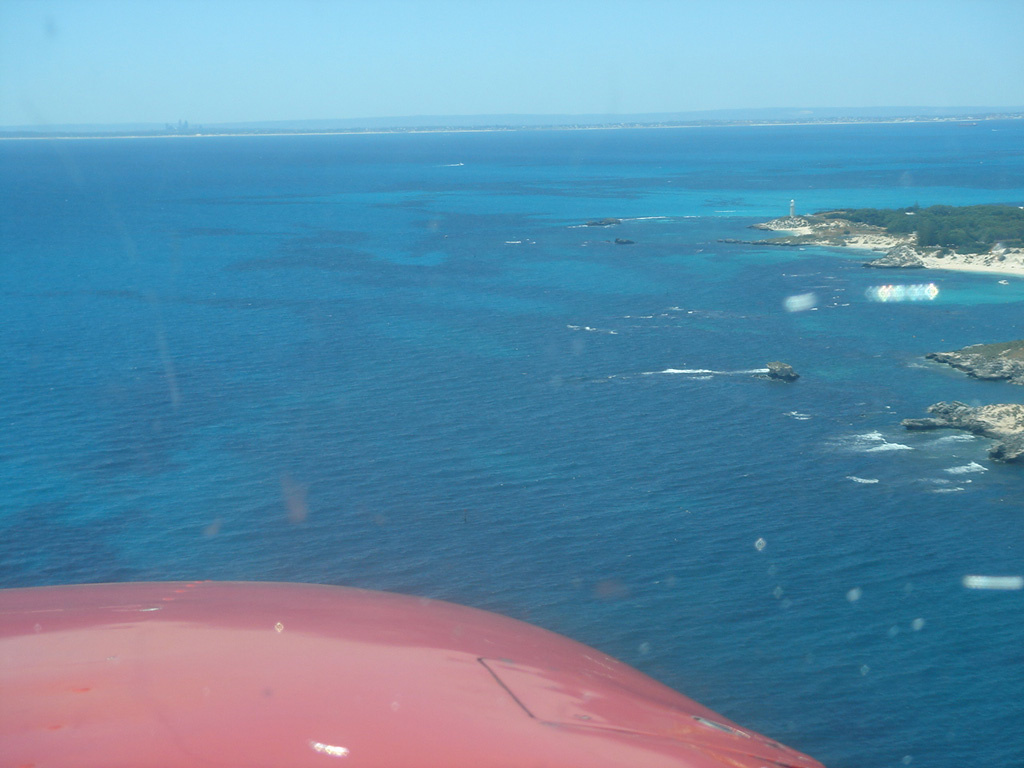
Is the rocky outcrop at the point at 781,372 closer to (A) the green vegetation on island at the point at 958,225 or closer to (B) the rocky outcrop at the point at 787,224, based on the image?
(A) the green vegetation on island at the point at 958,225

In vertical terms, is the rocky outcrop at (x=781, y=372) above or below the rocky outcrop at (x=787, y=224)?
below

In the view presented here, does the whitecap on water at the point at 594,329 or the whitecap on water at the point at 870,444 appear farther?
the whitecap on water at the point at 594,329

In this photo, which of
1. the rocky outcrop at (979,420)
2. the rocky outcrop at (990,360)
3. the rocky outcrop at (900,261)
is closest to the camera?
the rocky outcrop at (979,420)

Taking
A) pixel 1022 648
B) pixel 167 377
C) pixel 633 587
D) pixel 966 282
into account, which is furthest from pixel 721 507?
pixel 966 282

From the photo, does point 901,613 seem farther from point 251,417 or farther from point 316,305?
point 316,305

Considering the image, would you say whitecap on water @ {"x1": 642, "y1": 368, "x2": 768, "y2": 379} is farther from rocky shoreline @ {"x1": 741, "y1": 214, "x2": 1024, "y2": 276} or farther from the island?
the island

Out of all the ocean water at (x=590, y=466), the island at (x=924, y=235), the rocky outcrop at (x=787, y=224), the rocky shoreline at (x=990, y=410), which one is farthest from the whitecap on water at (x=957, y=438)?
the rocky outcrop at (x=787, y=224)

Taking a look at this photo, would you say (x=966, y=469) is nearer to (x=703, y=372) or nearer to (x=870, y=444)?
(x=870, y=444)
